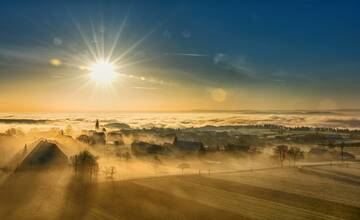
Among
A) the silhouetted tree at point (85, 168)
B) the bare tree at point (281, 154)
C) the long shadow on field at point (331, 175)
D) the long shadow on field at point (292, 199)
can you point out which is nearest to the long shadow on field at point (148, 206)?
the long shadow on field at point (292, 199)

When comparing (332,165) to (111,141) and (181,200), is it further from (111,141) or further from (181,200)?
(111,141)

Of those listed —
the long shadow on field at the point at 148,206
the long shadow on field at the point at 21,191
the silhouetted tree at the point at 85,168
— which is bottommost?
the long shadow on field at the point at 148,206

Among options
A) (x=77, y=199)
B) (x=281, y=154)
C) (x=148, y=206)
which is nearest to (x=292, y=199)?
(x=148, y=206)

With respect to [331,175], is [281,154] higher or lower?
higher

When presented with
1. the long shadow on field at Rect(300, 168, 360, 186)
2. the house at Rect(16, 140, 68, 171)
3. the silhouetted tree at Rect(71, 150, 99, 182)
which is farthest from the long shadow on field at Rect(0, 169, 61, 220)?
the long shadow on field at Rect(300, 168, 360, 186)

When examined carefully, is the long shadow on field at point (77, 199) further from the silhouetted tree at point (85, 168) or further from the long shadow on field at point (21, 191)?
the long shadow on field at point (21, 191)

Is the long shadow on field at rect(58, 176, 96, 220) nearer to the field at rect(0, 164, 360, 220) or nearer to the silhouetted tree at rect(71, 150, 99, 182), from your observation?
the field at rect(0, 164, 360, 220)

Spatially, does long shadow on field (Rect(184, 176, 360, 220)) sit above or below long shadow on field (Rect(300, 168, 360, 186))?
above

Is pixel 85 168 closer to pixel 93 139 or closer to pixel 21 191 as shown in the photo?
pixel 21 191
